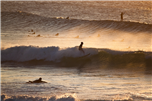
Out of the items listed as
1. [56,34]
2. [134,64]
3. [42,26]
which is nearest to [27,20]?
[42,26]

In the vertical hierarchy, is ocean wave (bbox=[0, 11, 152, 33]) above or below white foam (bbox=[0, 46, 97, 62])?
above

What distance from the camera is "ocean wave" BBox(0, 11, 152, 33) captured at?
3036cm

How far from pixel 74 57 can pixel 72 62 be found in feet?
2.14

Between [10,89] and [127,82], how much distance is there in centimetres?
520

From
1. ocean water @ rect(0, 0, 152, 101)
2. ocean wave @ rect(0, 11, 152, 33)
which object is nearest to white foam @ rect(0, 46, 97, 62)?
ocean water @ rect(0, 0, 152, 101)

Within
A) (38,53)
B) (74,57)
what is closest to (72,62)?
(74,57)

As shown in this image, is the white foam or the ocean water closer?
the ocean water

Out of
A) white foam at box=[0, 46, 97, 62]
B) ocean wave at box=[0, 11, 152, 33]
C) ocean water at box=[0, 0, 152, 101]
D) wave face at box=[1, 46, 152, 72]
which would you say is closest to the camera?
ocean water at box=[0, 0, 152, 101]

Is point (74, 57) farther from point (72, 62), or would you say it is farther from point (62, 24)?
point (62, 24)

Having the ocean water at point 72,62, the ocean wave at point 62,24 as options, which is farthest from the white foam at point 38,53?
the ocean wave at point 62,24

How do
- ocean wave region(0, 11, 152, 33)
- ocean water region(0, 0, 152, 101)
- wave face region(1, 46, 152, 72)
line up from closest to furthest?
ocean water region(0, 0, 152, 101)
wave face region(1, 46, 152, 72)
ocean wave region(0, 11, 152, 33)

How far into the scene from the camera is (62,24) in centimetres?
3219

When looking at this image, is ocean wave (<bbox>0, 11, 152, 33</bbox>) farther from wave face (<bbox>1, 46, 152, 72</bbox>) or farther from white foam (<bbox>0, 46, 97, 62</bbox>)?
wave face (<bbox>1, 46, 152, 72</bbox>)

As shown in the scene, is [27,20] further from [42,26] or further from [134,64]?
[134,64]
